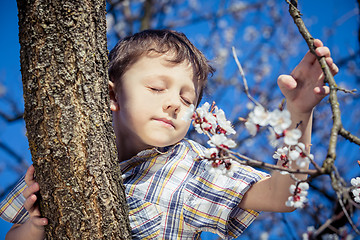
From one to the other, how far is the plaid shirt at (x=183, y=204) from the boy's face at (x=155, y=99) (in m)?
0.17

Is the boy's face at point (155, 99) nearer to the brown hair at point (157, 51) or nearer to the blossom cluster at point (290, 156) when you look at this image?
the brown hair at point (157, 51)

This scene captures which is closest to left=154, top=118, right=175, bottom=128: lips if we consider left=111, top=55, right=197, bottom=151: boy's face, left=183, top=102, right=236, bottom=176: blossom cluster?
left=111, top=55, right=197, bottom=151: boy's face

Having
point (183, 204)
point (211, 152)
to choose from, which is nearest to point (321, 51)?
point (211, 152)

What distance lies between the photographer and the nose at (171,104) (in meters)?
1.26

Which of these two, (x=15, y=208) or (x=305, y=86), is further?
(x=15, y=208)

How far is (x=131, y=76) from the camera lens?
54.2 inches

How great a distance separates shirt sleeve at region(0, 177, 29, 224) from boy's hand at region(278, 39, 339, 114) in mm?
1014

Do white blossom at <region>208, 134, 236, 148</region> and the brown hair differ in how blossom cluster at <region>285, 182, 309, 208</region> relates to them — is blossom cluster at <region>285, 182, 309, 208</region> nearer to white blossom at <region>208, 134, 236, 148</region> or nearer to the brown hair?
white blossom at <region>208, 134, 236, 148</region>

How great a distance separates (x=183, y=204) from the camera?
1.23m

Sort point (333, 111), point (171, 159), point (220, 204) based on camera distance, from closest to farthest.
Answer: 1. point (333, 111)
2. point (220, 204)
3. point (171, 159)

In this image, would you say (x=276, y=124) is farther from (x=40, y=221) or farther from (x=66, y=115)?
(x=40, y=221)

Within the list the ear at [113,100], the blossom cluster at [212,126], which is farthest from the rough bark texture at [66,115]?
the ear at [113,100]

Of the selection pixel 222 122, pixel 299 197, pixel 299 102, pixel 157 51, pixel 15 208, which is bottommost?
pixel 15 208

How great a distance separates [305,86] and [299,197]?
334 millimetres
